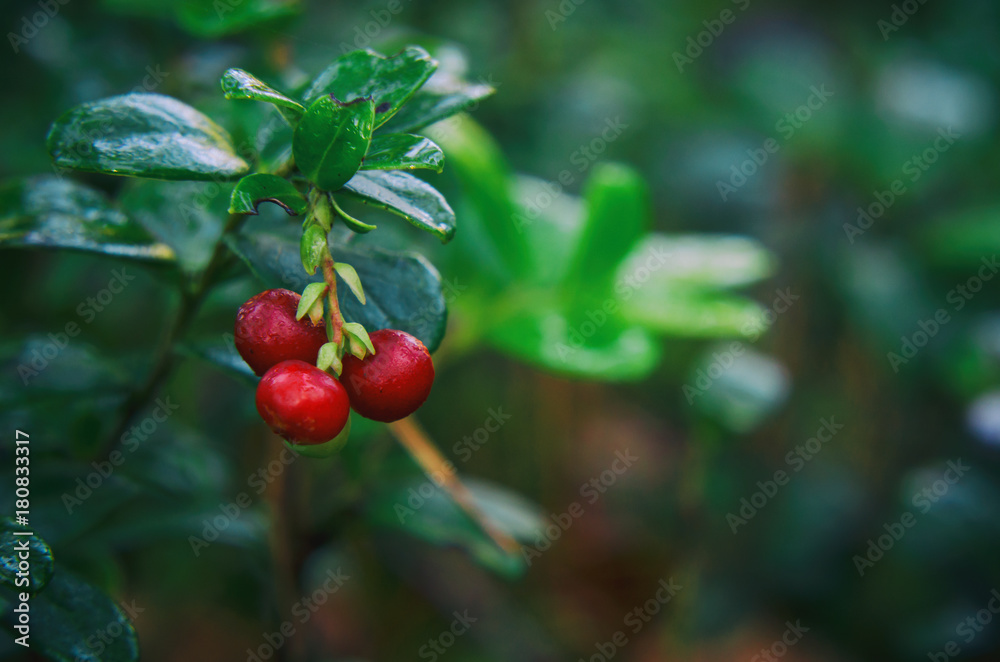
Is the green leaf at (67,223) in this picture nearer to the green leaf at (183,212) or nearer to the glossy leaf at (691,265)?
the green leaf at (183,212)

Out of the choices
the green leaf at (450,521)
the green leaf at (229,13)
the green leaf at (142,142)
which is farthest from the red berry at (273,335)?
the green leaf at (450,521)

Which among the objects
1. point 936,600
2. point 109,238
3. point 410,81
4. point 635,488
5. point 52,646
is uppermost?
point 410,81

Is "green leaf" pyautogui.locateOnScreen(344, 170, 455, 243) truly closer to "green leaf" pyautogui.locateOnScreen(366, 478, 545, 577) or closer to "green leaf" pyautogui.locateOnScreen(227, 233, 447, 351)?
"green leaf" pyautogui.locateOnScreen(227, 233, 447, 351)

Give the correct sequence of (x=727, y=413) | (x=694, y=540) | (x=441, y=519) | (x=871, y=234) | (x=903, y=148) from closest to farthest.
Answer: (x=441, y=519) < (x=727, y=413) < (x=694, y=540) < (x=903, y=148) < (x=871, y=234)

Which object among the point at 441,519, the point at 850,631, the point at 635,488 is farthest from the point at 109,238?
the point at 850,631

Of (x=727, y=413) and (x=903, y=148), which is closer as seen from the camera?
(x=727, y=413)

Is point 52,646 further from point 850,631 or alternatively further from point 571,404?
point 850,631

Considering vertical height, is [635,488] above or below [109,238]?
below

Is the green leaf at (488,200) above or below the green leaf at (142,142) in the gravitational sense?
below
